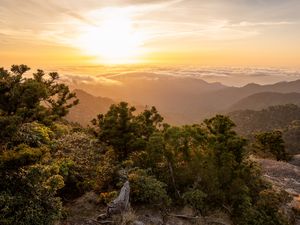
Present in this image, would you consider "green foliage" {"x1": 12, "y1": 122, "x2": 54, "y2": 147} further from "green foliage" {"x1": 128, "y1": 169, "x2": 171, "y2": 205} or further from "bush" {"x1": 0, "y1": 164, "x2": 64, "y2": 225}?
"green foliage" {"x1": 128, "y1": 169, "x2": 171, "y2": 205}

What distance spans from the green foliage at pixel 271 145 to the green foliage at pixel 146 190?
2721 cm

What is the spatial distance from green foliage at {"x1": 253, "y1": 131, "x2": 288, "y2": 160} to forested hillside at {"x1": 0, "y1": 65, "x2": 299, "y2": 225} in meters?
21.8

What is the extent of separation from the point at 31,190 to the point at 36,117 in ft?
20.3

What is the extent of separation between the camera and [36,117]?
62.5 feet

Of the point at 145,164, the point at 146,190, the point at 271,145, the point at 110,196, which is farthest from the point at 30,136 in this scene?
the point at 271,145

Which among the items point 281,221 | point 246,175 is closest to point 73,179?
point 246,175

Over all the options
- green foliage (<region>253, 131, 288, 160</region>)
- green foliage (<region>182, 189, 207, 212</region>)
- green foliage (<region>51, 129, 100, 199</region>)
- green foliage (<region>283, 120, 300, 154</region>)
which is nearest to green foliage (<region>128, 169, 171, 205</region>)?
green foliage (<region>182, 189, 207, 212</region>)

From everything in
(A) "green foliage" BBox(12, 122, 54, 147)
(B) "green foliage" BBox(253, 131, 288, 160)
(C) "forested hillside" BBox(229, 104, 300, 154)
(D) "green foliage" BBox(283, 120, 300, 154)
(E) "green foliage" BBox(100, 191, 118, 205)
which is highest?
(A) "green foliage" BBox(12, 122, 54, 147)

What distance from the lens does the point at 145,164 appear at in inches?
787

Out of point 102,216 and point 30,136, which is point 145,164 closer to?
point 102,216

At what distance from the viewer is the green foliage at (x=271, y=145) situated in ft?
135

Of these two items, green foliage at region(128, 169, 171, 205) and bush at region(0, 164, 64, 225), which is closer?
bush at region(0, 164, 64, 225)

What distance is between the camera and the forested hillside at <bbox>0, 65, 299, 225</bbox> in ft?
54.2

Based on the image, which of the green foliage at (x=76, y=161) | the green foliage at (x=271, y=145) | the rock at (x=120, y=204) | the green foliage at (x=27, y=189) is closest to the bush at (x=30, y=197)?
the green foliage at (x=27, y=189)
